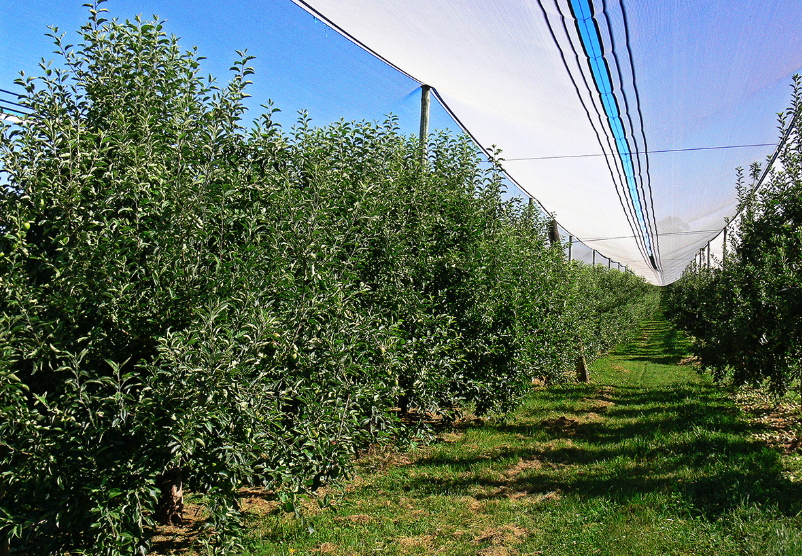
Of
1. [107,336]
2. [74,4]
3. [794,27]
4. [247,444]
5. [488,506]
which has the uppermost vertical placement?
[794,27]

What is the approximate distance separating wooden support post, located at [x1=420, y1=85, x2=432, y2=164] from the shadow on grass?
3806 mm

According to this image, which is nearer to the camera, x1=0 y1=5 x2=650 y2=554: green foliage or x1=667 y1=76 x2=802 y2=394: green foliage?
x1=0 y1=5 x2=650 y2=554: green foliage

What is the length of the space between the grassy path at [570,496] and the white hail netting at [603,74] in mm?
4330

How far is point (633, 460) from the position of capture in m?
6.73

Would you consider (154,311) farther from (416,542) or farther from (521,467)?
(521,467)

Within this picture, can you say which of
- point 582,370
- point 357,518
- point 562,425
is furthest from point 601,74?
point 582,370

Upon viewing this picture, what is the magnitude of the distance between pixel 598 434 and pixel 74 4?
8.36 meters

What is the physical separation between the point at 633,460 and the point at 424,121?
5.06m

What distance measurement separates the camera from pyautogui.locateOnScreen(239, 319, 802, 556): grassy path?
4.37m

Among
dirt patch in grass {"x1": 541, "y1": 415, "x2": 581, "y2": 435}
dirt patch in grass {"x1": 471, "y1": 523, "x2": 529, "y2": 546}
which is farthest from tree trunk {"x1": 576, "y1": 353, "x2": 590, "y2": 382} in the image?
dirt patch in grass {"x1": 471, "y1": 523, "x2": 529, "y2": 546}

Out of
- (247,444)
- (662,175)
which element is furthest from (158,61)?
(662,175)

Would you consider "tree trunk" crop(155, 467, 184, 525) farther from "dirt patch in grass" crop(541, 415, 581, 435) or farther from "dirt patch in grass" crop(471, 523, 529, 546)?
"dirt patch in grass" crop(541, 415, 581, 435)

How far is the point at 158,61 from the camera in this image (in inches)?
133

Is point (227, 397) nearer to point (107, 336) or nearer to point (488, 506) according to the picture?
point (107, 336)
